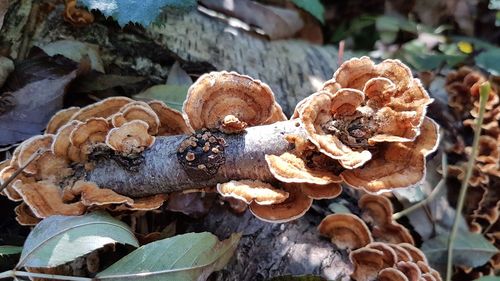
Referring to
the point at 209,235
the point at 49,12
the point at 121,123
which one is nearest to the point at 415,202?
the point at 209,235

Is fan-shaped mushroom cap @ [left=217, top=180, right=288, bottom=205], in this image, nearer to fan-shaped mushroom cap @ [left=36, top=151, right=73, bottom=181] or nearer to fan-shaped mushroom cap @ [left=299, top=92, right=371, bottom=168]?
fan-shaped mushroom cap @ [left=299, top=92, right=371, bottom=168]

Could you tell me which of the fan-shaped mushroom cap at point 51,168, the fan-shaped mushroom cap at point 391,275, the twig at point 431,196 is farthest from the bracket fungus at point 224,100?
the twig at point 431,196

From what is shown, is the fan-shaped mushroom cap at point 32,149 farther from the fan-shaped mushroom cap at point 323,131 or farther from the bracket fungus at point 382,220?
the bracket fungus at point 382,220

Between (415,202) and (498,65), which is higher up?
(498,65)

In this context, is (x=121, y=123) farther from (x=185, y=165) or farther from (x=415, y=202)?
Answer: (x=415, y=202)

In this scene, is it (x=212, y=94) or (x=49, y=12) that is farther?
(x=49, y=12)
